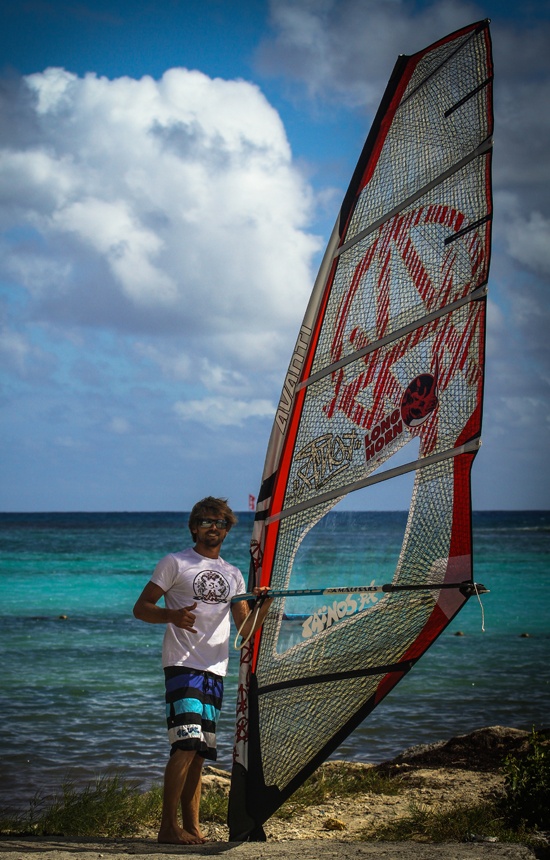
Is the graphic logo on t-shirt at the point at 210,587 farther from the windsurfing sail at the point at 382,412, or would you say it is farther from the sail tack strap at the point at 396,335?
the sail tack strap at the point at 396,335

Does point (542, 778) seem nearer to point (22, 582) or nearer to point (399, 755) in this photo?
point (399, 755)

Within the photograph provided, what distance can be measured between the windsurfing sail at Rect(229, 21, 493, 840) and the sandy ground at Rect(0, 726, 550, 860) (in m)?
0.35

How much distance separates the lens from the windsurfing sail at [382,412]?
3.61 m

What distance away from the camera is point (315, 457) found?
3.74 meters

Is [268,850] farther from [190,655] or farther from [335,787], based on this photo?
[335,787]

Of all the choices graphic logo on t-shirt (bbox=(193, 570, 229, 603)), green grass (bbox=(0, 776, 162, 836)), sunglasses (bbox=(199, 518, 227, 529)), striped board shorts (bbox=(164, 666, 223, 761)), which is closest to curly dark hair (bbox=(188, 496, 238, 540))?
sunglasses (bbox=(199, 518, 227, 529))

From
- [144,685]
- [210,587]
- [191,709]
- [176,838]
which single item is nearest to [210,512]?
→ [210,587]

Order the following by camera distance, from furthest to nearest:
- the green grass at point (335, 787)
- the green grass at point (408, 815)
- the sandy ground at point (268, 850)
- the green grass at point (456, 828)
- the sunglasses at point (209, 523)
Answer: the green grass at point (335, 787), the green grass at point (408, 815), the green grass at point (456, 828), the sunglasses at point (209, 523), the sandy ground at point (268, 850)

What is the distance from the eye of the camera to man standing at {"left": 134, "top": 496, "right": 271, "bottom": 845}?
3619 mm

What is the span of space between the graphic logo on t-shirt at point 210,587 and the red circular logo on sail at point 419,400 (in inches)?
41.3

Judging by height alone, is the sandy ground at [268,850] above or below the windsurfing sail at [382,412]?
below

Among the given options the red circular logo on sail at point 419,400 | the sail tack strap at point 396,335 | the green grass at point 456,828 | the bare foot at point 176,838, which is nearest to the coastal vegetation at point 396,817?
the green grass at point 456,828

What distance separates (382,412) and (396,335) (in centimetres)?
33

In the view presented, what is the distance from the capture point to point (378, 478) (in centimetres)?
365
